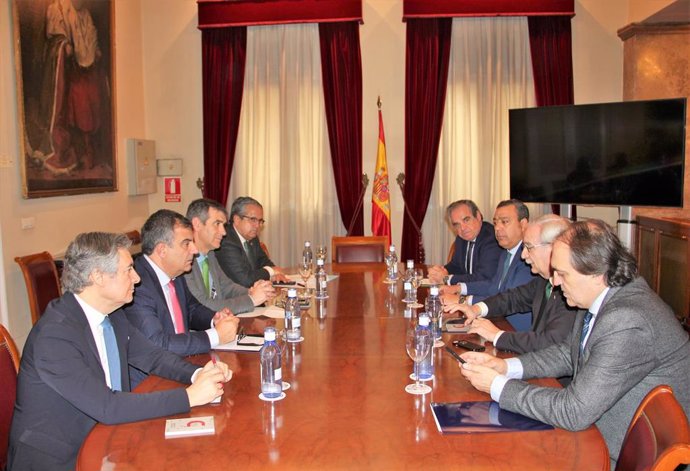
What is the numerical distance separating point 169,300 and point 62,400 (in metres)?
1.03

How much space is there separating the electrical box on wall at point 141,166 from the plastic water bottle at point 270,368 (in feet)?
16.3

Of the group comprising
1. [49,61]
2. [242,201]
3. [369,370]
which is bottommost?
[369,370]

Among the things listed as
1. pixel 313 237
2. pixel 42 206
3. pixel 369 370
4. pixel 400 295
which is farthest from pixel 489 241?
pixel 42 206

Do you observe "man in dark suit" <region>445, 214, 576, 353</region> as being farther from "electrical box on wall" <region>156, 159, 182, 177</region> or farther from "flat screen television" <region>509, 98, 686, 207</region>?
"electrical box on wall" <region>156, 159, 182, 177</region>

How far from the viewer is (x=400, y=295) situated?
3.81m

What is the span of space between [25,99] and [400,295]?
10.8 feet

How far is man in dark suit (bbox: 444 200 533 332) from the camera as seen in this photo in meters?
3.63

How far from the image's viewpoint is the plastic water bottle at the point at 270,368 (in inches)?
82.4

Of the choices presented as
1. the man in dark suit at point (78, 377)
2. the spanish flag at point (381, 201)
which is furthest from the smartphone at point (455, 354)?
the spanish flag at point (381, 201)

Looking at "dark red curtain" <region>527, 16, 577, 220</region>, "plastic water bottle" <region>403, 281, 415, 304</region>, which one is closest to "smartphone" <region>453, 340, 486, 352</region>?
"plastic water bottle" <region>403, 281, 415, 304</region>

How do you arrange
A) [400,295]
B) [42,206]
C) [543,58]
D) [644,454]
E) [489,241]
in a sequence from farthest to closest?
[543,58] → [42,206] → [489,241] → [400,295] → [644,454]

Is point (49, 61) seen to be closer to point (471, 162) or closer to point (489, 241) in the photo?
point (489, 241)

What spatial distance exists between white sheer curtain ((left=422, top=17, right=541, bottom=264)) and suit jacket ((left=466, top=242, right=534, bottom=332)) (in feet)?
8.35

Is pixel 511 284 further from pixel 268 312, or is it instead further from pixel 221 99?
pixel 221 99
